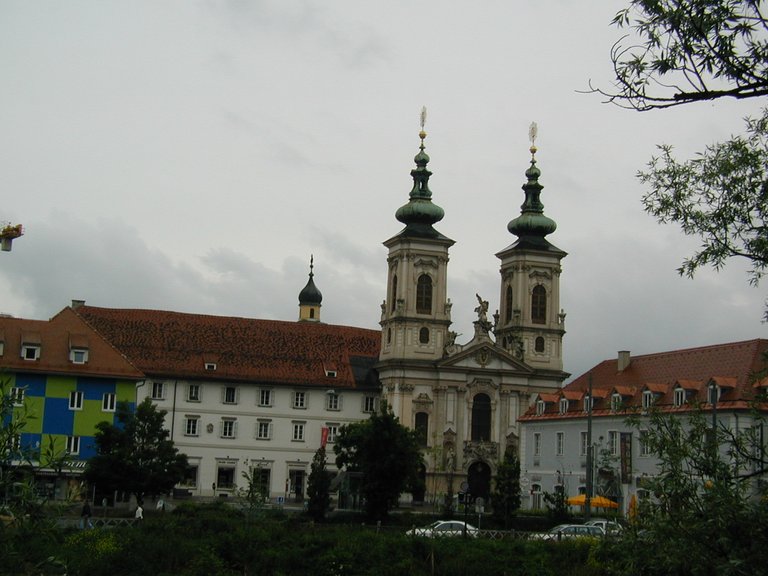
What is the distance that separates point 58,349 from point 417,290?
30.4 metres

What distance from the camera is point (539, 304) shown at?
9506cm

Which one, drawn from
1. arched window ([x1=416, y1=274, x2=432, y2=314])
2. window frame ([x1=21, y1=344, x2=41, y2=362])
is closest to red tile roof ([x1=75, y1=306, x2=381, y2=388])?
arched window ([x1=416, y1=274, x2=432, y2=314])

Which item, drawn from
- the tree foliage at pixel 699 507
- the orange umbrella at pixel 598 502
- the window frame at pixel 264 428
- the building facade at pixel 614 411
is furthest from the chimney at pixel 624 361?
the tree foliage at pixel 699 507

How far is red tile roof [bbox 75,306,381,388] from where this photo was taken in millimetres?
85875

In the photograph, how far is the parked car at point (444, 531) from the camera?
41.9 meters

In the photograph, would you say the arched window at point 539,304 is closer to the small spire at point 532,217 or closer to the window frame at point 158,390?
the small spire at point 532,217

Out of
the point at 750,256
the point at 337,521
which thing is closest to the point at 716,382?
the point at 337,521

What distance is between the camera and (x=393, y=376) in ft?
292

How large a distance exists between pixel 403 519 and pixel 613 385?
21377mm

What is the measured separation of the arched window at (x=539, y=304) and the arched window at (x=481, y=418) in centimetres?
782

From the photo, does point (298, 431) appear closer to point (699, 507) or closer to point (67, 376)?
point (67, 376)

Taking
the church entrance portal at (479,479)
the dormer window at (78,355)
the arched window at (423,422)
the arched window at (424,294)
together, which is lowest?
the church entrance portal at (479,479)

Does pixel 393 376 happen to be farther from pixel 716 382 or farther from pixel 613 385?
pixel 716 382

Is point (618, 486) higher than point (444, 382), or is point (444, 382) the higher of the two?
point (444, 382)
